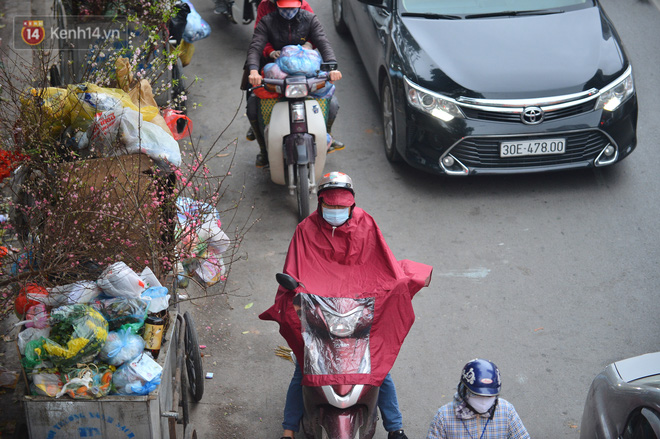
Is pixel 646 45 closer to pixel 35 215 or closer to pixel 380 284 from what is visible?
pixel 380 284

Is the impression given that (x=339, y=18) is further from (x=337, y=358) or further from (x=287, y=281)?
(x=337, y=358)

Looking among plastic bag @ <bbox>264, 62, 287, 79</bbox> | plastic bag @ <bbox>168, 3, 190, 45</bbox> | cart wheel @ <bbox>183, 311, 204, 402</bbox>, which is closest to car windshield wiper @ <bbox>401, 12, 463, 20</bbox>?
plastic bag @ <bbox>264, 62, 287, 79</bbox>

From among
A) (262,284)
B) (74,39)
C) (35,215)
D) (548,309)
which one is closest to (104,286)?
(35,215)

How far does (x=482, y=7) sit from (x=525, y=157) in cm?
177

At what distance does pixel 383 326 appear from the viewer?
15.4ft

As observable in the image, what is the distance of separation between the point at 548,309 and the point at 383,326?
232cm

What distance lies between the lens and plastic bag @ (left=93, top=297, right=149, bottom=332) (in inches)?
167

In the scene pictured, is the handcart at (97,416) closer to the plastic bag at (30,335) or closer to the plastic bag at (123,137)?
the plastic bag at (30,335)

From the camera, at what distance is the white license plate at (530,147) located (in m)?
7.53

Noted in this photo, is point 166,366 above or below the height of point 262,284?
above

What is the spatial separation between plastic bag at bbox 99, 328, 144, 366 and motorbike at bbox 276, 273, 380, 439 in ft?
2.92

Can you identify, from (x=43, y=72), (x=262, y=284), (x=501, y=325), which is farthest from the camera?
(x=262, y=284)

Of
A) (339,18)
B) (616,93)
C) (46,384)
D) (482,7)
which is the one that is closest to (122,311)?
(46,384)

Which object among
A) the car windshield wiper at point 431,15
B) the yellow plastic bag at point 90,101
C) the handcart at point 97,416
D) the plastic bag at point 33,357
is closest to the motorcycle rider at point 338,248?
the handcart at point 97,416
